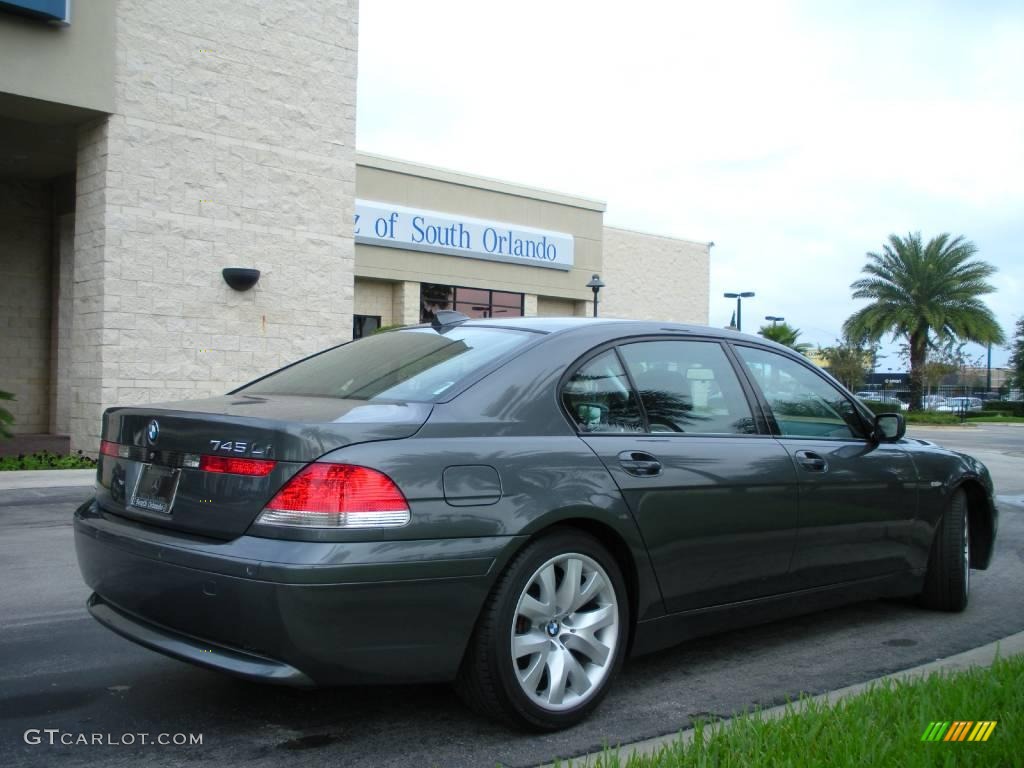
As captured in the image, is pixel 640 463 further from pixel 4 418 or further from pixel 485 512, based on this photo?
pixel 4 418

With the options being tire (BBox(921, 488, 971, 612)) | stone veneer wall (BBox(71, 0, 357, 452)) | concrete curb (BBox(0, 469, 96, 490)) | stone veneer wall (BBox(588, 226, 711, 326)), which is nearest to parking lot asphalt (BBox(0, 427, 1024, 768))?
tire (BBox(921, 488, 971, 612))

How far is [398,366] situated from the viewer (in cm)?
406

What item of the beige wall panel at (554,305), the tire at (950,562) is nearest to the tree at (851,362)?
the beige wall panel at (554,305)

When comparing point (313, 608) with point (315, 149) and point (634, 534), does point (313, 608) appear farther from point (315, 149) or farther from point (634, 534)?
point (315, 149)

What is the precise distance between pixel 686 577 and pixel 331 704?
4.91 feet

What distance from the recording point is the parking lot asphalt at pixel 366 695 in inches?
132

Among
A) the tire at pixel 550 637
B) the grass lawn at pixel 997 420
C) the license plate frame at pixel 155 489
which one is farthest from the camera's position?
the grass lawn at pixel 997 420

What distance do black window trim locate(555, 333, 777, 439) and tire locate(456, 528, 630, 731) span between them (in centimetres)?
55

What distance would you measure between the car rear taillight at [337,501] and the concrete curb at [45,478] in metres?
9.02

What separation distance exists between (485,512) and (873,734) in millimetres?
1422

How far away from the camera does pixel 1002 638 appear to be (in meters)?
5.07

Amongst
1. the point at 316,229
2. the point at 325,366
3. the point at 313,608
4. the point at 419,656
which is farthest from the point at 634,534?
the point at 316,229

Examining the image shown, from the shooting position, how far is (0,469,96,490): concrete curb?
433 inches

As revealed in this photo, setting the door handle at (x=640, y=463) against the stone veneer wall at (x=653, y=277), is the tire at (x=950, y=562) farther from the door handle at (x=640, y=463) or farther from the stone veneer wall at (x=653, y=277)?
the stone veneer wall at (x=653, y=277)
